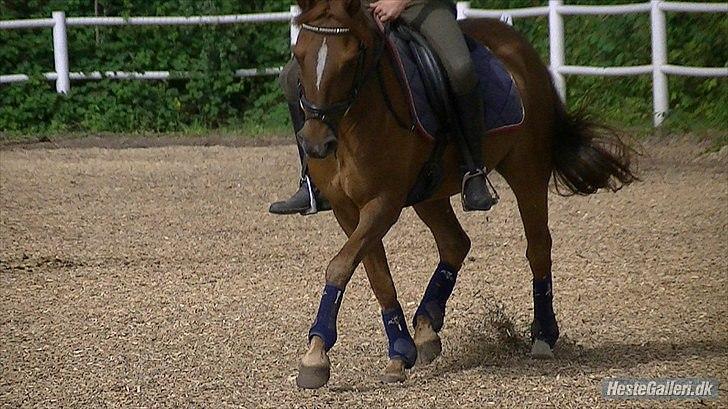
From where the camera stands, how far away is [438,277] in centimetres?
699

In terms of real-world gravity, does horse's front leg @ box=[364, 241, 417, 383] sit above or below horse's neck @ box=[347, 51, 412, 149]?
below

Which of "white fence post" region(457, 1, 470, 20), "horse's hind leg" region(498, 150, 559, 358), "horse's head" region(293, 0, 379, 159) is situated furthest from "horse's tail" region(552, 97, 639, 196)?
"white fence post" region(457, 1, 470, 20)

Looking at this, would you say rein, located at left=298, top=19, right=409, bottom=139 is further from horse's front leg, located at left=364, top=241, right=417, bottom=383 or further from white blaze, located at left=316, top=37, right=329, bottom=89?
horse's front leg, located at left=364, top=241, right=417, bottom=383

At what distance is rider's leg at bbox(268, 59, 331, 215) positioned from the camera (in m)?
6.31

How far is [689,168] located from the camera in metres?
13.0

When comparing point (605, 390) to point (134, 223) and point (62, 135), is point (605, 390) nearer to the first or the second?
point (134, 223)

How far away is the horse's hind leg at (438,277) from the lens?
22.0 ft

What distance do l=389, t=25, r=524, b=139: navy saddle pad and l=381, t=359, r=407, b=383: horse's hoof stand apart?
40.4 inches

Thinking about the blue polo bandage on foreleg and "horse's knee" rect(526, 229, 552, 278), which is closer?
the blue polo bandage on foreleg

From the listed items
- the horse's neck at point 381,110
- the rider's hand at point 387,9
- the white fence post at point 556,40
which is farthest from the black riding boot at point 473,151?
the white fence post at point 556,40

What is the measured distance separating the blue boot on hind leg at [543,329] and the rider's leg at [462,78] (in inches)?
24.3

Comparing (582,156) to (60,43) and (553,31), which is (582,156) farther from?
(60,43)

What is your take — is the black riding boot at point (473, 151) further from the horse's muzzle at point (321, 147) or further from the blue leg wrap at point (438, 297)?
the horse's muzzle at point (321, 147)

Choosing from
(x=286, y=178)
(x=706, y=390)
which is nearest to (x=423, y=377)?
(x=706, y=390)
